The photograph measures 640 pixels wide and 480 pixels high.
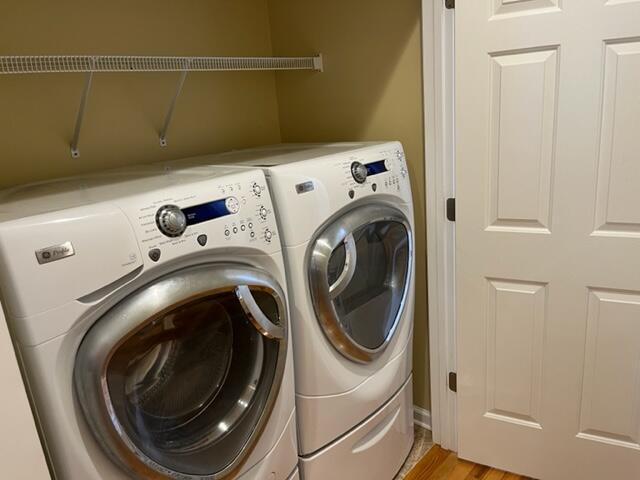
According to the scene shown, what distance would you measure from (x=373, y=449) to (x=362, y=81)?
1359 millimetres

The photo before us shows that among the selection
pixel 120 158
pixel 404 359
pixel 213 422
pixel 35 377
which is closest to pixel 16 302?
pixel 35 377

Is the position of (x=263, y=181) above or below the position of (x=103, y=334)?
above

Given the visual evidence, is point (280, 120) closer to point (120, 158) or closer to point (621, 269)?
point (120, 158)

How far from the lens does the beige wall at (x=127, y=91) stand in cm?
146

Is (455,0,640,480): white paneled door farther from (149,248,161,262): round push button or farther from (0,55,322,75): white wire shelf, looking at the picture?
(149,248,161,262): round push button

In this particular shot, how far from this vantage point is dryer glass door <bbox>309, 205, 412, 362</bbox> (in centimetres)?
143

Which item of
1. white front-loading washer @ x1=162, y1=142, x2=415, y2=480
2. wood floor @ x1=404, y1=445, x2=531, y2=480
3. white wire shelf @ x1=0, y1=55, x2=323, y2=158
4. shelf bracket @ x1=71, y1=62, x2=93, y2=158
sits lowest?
wood floor @ x1=404, y1=445, x2=531, y2=480

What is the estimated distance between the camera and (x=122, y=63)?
53.3 inches

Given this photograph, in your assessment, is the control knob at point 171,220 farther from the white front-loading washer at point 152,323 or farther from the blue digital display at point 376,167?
the blue digital display at point 376,167

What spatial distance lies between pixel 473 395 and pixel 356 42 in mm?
1418

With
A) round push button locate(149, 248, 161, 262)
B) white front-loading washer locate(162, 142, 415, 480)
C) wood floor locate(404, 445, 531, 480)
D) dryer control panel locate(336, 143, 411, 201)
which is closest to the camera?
round push button locate(149, 248, 161, 262)

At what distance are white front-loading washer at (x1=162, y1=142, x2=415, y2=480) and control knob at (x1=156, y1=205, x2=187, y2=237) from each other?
321 millimetres

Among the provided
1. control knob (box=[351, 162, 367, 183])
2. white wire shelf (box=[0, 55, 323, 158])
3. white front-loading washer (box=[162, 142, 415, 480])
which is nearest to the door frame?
white front-loading washer (box=[162, 142, 415, 480])

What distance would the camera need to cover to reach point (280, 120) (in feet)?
→ 7.48
